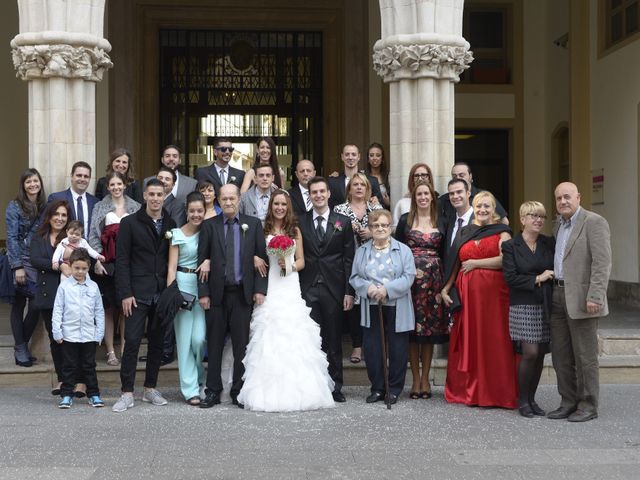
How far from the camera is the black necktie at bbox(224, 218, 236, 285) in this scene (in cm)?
822

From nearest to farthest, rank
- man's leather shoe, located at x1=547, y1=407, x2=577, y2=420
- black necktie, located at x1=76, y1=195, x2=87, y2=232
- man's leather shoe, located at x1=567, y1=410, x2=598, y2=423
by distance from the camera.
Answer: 1. man's leather shoe, located at x1=567, y1=410, x2=598, y2=423
2. man's leather shoe, located at x1=547, y1=407, x2=577, y2=420
3. black necktie, located at x1=76, y1=195, x2=87, y2=232

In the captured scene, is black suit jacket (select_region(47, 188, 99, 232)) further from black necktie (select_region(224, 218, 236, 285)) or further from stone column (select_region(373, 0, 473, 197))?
stone column (select_region(373, 0, 473, 197))

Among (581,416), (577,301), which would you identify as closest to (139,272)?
(577,301)

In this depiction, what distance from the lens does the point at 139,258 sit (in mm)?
8172

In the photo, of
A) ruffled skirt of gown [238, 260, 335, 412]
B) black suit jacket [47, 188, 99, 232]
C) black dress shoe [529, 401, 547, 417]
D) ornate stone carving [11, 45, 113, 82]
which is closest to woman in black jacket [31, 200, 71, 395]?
black suit jacket [47, 188, 99, 232]

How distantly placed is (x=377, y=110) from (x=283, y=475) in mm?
10269

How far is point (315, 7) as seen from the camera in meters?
15.7

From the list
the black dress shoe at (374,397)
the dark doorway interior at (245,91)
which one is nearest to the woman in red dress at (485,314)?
the black dress shoe at (374,397)

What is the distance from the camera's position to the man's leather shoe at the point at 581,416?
7650 millimetres

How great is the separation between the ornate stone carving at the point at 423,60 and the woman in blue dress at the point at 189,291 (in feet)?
9.35

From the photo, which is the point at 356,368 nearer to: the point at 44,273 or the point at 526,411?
the point at 526,411

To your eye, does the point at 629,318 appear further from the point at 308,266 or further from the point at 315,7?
the point at 315,7

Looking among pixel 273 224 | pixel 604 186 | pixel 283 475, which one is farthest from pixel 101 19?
pixel 604 186

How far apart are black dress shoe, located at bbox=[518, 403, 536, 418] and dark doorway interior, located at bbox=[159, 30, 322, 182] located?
890 cm
